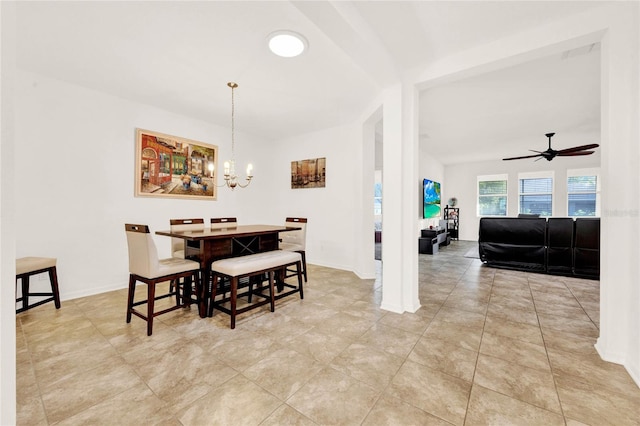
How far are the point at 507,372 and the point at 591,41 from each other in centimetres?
252

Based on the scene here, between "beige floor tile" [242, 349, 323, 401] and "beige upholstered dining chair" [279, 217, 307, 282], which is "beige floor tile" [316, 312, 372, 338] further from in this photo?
"beige upholstered dining chair" [279, 217, 307, 282]

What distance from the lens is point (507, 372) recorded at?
5.49 feet

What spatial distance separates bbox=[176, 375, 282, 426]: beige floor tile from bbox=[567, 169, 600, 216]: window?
9699 millimetres

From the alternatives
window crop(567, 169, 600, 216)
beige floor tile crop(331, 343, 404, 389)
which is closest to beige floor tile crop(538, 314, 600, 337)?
beige floor tile crop(331, 343, 404, 389)

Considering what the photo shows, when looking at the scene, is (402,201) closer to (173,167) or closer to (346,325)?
(346,325)

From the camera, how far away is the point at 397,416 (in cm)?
132

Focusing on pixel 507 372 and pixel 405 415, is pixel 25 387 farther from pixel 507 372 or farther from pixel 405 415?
pixel 507 372

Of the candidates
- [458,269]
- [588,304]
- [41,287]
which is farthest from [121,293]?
[588,304]

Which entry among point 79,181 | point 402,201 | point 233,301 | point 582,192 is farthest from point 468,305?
point 582,192

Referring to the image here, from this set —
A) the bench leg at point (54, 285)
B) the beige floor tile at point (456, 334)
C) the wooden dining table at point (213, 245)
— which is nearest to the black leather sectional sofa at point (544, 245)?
the beige floor tile at point (456, 334)

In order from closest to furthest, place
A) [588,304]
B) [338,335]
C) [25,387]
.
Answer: [25,387], [338,335], [588,304]

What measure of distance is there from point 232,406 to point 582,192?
10.1 m

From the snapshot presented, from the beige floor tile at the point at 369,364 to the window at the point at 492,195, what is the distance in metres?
8.36

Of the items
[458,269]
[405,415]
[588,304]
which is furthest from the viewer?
[458,269]
